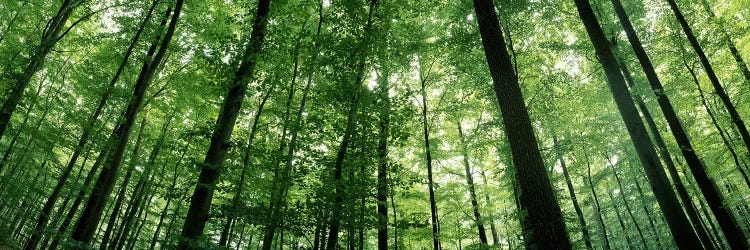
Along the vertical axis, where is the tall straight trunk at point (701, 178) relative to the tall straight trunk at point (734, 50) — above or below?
below

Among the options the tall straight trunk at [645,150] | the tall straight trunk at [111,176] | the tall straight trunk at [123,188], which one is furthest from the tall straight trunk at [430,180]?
the tall straight trunk at [123,188]

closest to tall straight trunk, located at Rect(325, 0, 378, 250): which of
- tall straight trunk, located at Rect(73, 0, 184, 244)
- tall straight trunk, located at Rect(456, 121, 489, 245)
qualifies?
tall straight trunk, located at Rect(73, 0, 184, 244)

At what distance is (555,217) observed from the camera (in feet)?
18.5

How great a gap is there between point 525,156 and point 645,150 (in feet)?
13.0

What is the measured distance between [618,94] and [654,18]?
8.08 metres

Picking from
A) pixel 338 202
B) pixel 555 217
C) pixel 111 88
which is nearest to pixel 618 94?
pixel 555 217

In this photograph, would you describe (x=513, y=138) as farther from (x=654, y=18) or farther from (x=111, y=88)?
(x=654, y=18)

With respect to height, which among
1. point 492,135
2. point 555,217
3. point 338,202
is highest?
point 492,135

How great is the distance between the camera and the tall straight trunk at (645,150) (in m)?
7.40

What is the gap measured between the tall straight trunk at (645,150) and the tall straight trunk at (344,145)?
5434 millimetres

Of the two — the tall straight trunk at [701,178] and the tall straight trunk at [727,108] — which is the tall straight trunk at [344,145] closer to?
the tall straight trunk at [701,178]

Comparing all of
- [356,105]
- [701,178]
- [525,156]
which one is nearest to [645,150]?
[701,178]

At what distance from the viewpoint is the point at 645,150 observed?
8250 millimetres

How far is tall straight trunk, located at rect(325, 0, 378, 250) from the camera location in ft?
23.1
